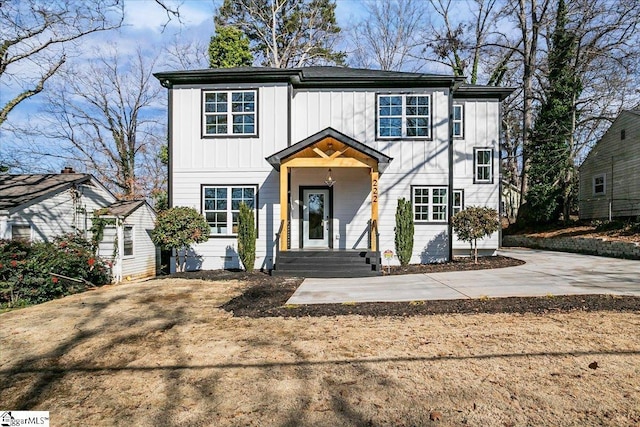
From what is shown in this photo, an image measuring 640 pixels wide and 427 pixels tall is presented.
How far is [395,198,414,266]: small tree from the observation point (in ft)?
38.5

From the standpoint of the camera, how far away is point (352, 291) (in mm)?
7676

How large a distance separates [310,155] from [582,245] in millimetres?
11058

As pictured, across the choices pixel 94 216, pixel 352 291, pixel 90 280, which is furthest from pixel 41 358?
pixel 94 216

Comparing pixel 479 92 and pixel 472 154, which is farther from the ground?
pixel 479 92

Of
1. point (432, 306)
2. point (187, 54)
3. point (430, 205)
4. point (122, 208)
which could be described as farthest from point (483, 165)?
point (187, 54)

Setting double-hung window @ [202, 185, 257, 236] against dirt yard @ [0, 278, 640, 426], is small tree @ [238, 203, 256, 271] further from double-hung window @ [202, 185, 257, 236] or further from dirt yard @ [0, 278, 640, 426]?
dirt yard @ [0, 278, 640, 426]

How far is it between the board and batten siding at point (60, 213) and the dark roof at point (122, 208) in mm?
725

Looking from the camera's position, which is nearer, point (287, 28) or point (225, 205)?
point (225, 205)

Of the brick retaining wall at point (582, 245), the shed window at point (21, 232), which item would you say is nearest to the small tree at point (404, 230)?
the brick retaining wall at point (582, 245)

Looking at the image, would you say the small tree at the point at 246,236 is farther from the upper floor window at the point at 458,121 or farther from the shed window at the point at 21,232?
the upper floor window at the point at 458,121

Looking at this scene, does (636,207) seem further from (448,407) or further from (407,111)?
(448,407)

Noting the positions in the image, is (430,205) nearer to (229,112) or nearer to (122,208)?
(229,112)

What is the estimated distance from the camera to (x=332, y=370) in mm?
3703

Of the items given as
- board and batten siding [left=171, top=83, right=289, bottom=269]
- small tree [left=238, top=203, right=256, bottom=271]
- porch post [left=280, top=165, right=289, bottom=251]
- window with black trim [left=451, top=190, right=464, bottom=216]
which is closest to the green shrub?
board and batten siding [left=171, top=83, right=289, bottom=269]
